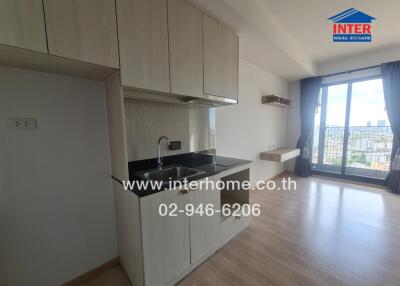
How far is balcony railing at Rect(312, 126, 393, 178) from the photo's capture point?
11.1ft

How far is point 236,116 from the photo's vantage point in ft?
9.49

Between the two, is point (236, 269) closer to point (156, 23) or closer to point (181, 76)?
point (181, 76)

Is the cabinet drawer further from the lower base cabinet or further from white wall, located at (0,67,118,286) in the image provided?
white wall, located at (0,67,118,286)

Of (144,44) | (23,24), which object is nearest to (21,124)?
(23,24)

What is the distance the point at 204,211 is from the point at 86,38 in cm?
Result: 156

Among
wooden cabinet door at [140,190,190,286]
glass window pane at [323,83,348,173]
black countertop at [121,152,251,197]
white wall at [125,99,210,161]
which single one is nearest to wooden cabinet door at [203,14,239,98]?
white wall at [125,99,210,161]

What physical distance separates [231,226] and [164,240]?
2.99ft

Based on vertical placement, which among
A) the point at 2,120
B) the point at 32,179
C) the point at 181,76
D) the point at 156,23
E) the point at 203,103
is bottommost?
the point at 32,179

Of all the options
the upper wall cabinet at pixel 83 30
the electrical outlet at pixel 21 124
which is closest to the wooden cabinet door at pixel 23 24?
the upper wall cabinet at pixel 83 30

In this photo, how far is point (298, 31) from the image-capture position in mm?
2496

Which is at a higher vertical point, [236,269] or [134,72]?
[134,72]

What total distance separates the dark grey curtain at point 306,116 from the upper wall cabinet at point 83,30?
4264 millimetres

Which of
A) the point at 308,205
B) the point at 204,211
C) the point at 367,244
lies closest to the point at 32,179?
the point at 204,211

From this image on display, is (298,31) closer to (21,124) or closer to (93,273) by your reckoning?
(21,124)
